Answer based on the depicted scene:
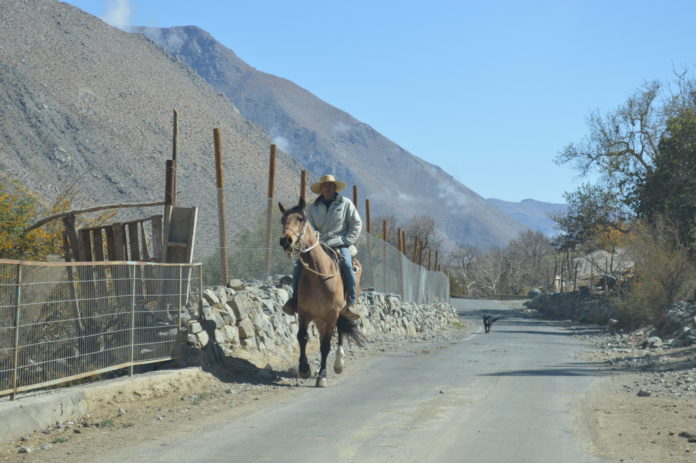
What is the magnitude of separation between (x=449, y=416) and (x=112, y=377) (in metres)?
4.55

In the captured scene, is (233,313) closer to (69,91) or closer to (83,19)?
(69,91)

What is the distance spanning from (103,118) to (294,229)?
80633 millimetres

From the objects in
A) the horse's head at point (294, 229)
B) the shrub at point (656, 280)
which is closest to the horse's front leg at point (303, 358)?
the horse's head at point (294, 229)

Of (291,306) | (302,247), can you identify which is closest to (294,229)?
(302,247)

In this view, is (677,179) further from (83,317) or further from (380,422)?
(83,317)

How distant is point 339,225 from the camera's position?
13.0m

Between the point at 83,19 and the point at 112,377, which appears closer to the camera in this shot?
the point at 112,377

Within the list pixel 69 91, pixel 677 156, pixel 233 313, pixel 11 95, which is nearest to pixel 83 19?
pixel 69 91

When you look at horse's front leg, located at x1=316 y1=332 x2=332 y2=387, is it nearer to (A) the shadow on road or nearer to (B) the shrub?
(A) the shadow on road

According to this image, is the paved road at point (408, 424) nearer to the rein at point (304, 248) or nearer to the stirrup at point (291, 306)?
the stirrup at point (291, 306)

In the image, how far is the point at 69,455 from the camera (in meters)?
7.46

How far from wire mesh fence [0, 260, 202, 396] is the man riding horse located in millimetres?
1905

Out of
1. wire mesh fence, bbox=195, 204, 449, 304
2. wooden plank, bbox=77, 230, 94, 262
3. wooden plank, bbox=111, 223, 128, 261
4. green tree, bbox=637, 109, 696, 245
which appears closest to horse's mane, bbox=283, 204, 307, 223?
wooden plank, bbox=111, 223, 128, 261

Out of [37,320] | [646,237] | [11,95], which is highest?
[11,95]
